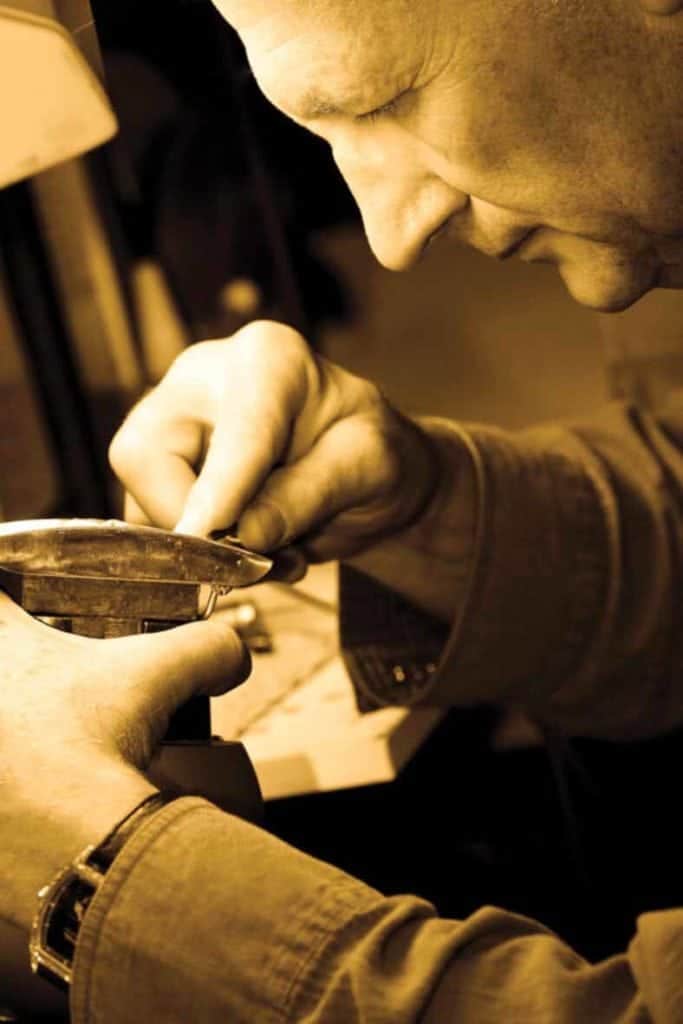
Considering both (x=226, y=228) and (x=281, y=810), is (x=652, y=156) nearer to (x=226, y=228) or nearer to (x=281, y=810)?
(x=281, y=810)

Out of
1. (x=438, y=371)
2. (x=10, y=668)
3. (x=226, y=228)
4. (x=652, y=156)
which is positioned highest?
(x=652, y=156)

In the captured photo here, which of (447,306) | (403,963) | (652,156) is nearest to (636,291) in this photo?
(652,156)

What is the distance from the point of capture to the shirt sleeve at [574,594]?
3.76 ft

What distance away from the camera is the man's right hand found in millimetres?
945

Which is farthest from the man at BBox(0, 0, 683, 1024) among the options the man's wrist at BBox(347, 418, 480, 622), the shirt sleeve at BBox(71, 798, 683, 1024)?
the man's wrist at BBox(347, 418, 480, 622)

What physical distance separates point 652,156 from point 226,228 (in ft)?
4.04

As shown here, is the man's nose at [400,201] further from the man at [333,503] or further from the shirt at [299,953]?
the shirt at [299,953]

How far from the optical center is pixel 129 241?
188 centimetres

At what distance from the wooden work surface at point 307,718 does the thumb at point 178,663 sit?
0.88 feet

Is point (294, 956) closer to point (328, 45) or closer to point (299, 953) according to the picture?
point (299, 953)

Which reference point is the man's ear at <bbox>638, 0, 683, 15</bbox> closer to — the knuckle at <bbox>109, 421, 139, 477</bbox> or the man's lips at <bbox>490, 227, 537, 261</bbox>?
the man's lips at <bbox>490, 227, 537, 261</bbox>

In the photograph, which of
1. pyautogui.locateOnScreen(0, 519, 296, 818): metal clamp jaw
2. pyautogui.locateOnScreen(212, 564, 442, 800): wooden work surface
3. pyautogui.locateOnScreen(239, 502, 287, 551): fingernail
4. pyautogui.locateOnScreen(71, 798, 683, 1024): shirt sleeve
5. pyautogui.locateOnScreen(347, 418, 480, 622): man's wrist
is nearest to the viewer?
pyautogui.locateOnScreen(71, 798, 683, 1024): shirt sleeve

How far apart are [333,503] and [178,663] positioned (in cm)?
37

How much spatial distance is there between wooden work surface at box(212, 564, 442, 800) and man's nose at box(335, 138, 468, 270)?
15.7 inches
